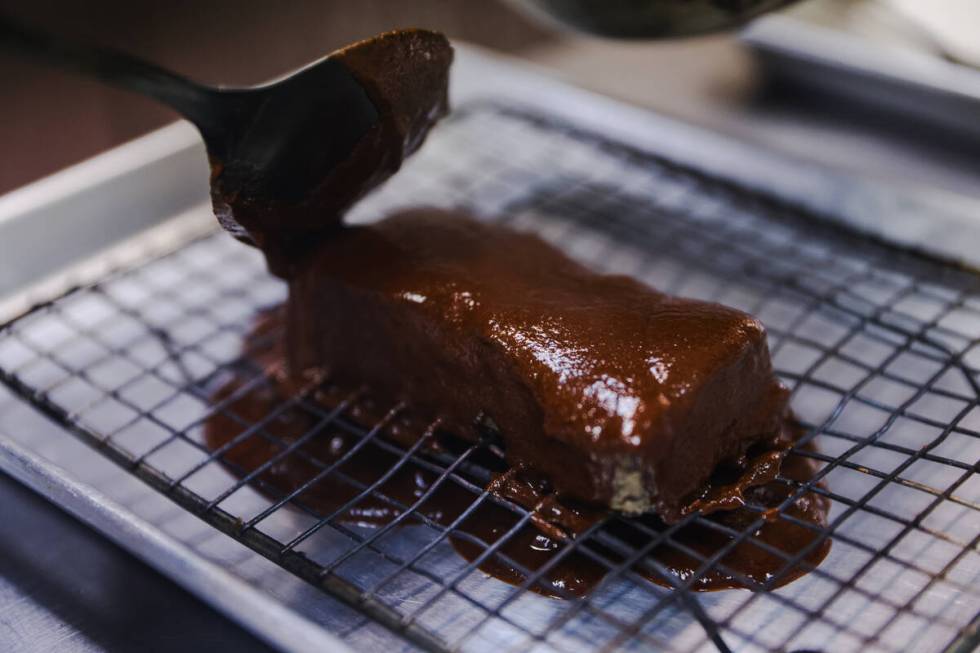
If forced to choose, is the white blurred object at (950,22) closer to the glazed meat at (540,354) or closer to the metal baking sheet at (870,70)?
the metal baking sheet at (870,70)

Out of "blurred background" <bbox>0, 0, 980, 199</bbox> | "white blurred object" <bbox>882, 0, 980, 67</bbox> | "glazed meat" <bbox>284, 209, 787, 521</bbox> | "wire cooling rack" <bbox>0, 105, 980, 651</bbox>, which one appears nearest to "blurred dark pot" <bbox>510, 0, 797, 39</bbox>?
"blurred background" <bbox>0, 0, 980, 199</bbox>

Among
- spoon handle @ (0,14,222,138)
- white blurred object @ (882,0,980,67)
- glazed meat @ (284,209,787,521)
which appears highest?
spoon handle @ (0,14,222,138)

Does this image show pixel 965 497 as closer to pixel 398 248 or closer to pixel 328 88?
pixel 398 248

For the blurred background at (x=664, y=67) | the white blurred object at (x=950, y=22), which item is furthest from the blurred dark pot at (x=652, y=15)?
the white blurred object at (x=950, y=22)

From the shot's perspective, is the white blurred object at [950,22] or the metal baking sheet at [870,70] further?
the white blurred object at [950,22]

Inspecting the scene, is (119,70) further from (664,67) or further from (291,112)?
(664,67)

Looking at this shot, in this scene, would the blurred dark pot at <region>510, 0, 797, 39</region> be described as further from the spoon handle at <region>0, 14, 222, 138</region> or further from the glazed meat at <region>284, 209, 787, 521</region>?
the spoon handle at <region>0, 14, 222, 138</region>
